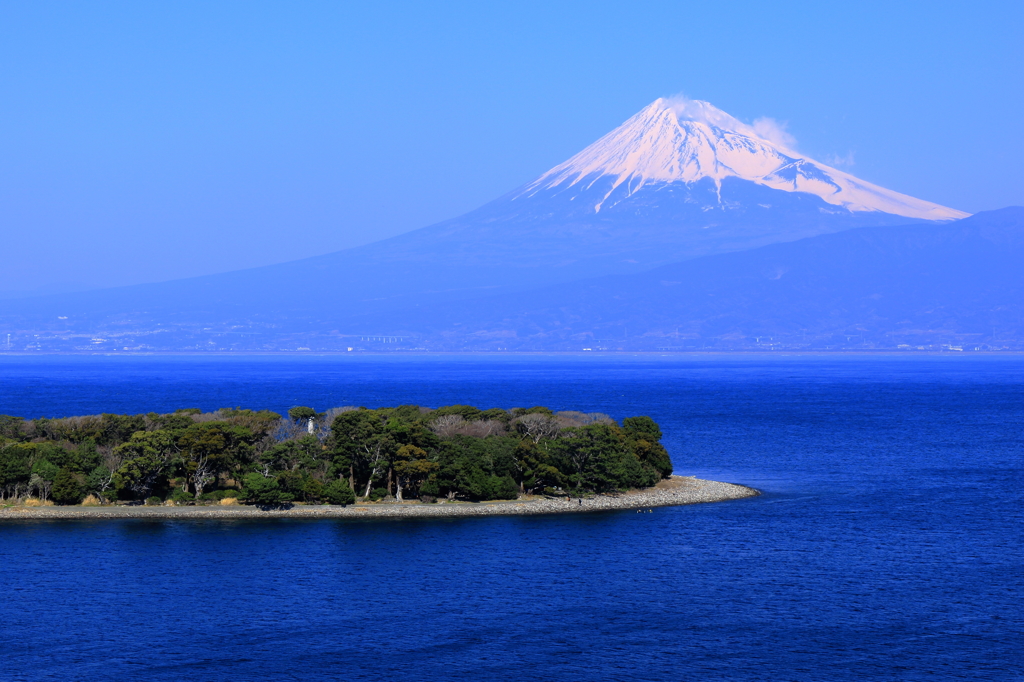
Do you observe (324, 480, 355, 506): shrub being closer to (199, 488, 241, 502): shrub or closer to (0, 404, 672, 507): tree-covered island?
(0, 404, 672, 507): tree-covered island

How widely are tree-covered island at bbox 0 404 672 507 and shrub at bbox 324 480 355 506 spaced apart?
2.3 inches

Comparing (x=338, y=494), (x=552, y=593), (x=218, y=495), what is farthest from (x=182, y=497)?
(x=552, y=593)

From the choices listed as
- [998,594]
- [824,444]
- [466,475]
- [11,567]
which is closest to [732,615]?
[998,594]

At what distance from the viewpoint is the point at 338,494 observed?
69688 mm

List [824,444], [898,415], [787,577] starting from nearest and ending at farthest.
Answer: [787,577], [824,444], [898,415]

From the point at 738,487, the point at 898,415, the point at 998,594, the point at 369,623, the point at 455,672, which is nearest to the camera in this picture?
the point at 455,672

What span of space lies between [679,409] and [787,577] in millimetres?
100807

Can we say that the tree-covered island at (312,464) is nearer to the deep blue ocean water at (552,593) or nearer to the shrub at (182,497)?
the shrub at (182,497)

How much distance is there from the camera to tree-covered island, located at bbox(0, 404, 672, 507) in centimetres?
7088

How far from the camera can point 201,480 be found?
72062 mm

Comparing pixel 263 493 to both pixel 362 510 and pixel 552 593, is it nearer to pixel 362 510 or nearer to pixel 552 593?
pixel 362 510

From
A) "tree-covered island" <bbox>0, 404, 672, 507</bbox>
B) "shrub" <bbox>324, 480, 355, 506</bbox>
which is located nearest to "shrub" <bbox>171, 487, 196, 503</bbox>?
"tree-covered island" <bbox>0, 404, 672, 507</bbox>

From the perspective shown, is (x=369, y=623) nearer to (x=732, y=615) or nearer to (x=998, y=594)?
(x=732, y=615)

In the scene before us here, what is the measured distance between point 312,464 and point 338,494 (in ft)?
14.4
